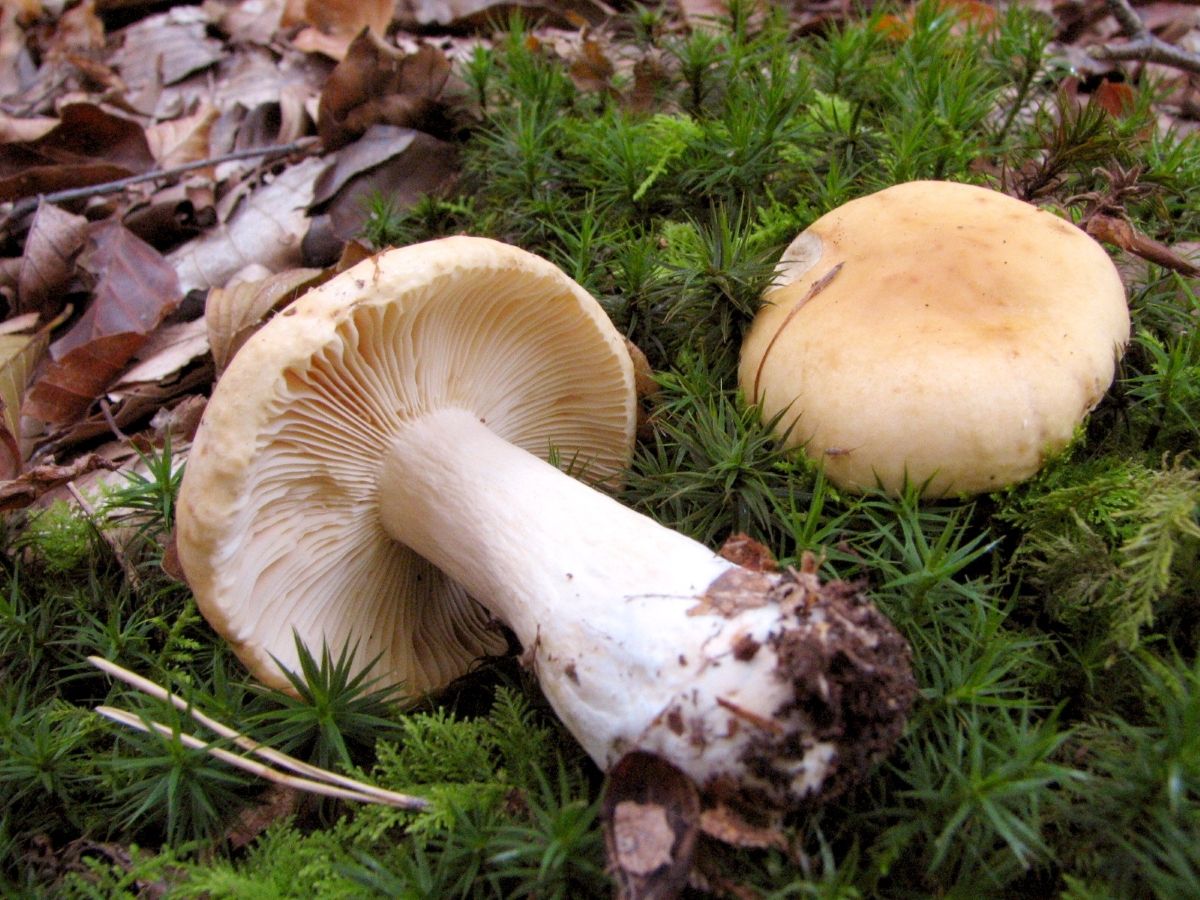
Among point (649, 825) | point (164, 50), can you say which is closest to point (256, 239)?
point (164, 50)

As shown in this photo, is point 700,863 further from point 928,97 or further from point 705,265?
point 928,97

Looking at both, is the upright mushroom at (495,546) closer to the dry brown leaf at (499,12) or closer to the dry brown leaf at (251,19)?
the dry brown leaf at (499,12)

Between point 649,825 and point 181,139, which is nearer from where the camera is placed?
point 649,825

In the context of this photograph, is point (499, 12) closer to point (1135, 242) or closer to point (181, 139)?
point (181, 139)

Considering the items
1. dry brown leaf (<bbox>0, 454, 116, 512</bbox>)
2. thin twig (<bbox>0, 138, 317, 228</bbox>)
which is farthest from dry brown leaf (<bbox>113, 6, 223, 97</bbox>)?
dry brown leaf (<bbox>0, 454, 116, 512</bbox>)

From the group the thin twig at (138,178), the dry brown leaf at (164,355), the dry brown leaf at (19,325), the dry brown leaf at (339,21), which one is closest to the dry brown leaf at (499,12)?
the dry brown leaf at (339,21)

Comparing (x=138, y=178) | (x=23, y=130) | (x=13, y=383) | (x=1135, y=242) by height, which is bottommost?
(x=13, y=383)

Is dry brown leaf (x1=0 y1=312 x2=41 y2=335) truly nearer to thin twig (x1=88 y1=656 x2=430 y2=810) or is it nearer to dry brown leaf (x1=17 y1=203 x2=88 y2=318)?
dry brown leaf (x1=17 y1=203 x2=88 y2=318)
